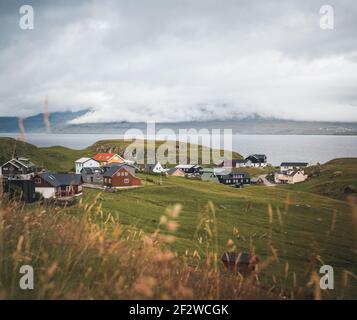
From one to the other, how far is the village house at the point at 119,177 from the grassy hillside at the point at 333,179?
1673 inches

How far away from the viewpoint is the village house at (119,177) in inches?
1448

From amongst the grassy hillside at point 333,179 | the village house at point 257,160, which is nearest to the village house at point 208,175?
the grassy hillside at point 333,179

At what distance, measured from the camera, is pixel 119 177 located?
37.7 meters

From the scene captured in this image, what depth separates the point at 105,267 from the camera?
4703 millimetres

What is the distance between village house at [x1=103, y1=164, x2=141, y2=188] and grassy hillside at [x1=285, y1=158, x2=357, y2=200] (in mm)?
42484

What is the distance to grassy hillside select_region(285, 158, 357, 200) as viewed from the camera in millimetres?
70750

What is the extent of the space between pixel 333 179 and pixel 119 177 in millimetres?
55268

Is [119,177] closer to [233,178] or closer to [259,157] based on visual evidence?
[233,178]

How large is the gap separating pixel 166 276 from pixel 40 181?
2115 cm

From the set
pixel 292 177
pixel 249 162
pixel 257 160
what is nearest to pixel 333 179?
pixel 292 177

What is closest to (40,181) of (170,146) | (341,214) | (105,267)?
(105,267)

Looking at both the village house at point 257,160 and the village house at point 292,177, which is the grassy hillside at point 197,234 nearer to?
the village house at point 292,177

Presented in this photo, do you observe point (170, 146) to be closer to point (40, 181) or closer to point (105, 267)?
point (40, 181)

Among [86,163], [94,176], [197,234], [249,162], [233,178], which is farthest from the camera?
[249,162]
